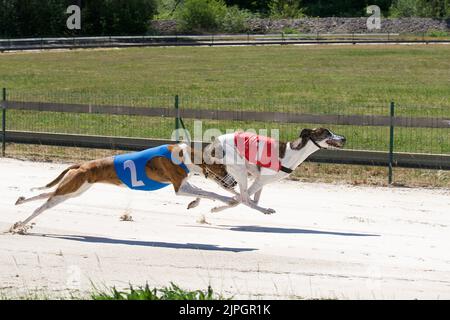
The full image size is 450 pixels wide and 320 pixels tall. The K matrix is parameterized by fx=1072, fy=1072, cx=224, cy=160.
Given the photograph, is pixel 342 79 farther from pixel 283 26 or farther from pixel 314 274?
pixel 283 26

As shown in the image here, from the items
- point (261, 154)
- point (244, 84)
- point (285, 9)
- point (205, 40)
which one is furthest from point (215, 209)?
point (285, 9)

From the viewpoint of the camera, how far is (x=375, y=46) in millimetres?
70500

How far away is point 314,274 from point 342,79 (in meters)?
37.3

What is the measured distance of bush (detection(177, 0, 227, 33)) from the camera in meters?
90.2

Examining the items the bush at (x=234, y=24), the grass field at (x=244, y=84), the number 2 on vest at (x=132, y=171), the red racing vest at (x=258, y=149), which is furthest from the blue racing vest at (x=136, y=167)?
the bush at (x=234, y=24)

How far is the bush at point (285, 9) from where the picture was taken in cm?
10106

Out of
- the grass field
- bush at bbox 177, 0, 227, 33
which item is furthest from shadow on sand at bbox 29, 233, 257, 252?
bush at bbox 177, 0, 227, 33

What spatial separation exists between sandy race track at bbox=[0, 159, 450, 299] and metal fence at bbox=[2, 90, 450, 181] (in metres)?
1.40

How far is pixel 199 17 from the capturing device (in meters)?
90.4

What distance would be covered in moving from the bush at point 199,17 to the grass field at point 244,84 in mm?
20670

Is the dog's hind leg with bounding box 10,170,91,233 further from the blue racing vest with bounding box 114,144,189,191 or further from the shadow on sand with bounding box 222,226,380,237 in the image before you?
the shadow on sand with bounding box 222,226,380,237

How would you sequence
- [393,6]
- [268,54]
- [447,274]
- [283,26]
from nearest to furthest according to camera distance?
[447,274] < [268,54] < [283,26] < [393,6]
